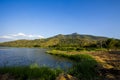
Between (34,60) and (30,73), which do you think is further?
(34,60)

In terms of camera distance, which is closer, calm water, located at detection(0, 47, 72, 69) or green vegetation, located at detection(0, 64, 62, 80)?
green vegetation, located at detection(0, 64, 62, 80)

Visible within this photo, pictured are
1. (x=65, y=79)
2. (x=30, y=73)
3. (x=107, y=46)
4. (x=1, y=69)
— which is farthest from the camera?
(x=107, y=46)

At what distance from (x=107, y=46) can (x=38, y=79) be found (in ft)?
264

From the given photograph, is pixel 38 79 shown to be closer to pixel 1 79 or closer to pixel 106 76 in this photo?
pixel 1 79

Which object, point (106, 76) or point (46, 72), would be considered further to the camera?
point (46, 72)

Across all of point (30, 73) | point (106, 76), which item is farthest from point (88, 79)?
point (30, 73)

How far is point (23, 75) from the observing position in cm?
1600

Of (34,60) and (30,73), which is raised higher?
(30,73)

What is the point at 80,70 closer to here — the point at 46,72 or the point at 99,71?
the point at 99,71

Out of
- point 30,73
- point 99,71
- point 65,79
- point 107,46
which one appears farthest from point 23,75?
point 107,46

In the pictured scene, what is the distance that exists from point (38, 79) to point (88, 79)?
13.6 ft

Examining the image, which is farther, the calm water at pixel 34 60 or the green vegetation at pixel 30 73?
the calm water at pixel 34 60

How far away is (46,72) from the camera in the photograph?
54.1 ft

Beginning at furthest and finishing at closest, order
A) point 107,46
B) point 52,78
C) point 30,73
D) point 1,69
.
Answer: point 107,46 < point 1,69 < point 30,73 < point 52,78
